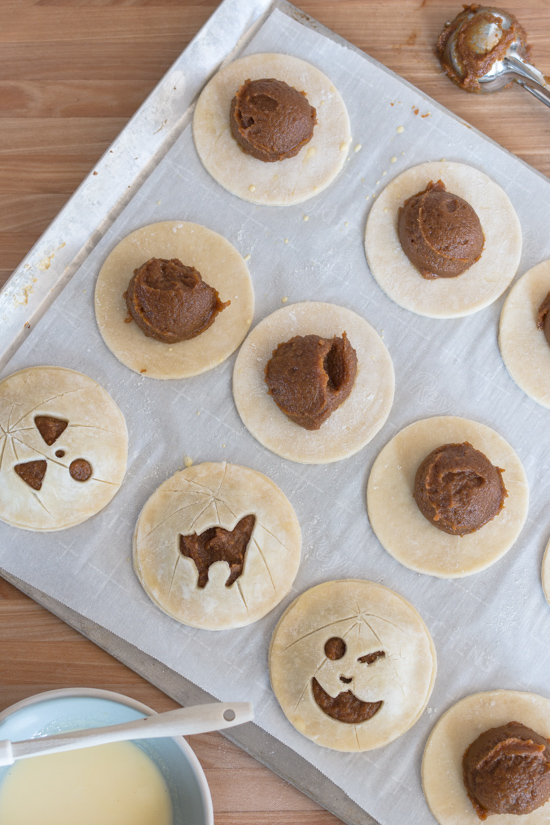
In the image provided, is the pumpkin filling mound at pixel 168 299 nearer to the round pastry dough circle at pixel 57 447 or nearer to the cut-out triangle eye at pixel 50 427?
the round pastry dough circle at pixel 57 447

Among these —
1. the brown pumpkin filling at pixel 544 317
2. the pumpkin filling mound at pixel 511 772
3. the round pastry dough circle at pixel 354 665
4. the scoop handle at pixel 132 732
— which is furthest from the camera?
the brown pumpkin filling at pixel 544 317

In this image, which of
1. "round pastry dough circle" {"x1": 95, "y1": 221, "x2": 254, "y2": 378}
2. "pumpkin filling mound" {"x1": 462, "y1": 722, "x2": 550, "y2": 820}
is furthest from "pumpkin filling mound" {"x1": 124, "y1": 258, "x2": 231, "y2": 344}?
"pumpkin filling mound" {"x1": 462, "y1": 722, "x2": 550, "y2": 820}

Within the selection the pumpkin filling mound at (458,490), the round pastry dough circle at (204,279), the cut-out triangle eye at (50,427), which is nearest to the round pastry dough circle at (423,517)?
the pumpkin filling mound at (458,490)

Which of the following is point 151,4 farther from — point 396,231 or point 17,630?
point 17,630

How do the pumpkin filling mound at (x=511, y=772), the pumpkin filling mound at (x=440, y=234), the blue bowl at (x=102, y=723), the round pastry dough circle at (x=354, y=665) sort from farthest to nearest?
the pumpkin filling mound at (x=440, y=234) → the round pastry dough circle at (x=354, y=665) → the pumpkin filling mound at (x=511, y=772) → the blue bowl at (x=102, y=723)

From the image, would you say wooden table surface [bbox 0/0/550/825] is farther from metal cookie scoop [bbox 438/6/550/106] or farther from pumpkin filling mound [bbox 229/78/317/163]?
pumpkin filling mound [bbox 229/78/317/163]

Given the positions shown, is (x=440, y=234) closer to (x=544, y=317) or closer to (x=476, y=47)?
(x=544, y=317)
